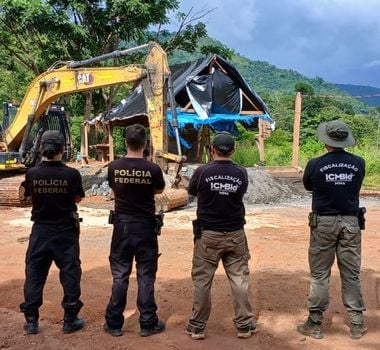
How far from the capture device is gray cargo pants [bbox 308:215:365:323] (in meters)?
4.46

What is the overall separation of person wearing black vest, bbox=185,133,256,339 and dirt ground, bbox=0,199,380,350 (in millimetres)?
214

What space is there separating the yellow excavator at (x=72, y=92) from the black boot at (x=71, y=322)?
7.42m

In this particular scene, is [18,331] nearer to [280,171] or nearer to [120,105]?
[280,171]

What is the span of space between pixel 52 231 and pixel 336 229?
8.15 ft

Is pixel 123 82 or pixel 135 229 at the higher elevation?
pixel 123 82

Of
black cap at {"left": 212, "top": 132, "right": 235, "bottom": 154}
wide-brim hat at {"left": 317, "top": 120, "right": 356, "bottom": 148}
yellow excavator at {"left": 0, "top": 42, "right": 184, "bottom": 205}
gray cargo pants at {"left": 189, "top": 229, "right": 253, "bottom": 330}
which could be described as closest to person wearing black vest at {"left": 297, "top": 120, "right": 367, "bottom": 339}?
wide-brim hat at {"left": 317, "top": 120, "right": 356, "bottom": 148}

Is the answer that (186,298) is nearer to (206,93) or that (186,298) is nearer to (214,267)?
(214,267)

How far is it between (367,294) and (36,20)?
17.8m

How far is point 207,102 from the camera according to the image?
59.0ft

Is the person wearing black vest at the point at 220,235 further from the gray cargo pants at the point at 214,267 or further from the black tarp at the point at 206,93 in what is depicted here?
the black tarp at the point at 206,93

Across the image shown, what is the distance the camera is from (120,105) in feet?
63.0

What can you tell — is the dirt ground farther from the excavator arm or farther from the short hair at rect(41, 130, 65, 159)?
the excavator arm

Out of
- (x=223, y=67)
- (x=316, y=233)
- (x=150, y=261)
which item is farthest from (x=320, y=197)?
(x=223, y=67)

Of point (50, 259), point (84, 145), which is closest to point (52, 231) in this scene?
point (50, 259)
